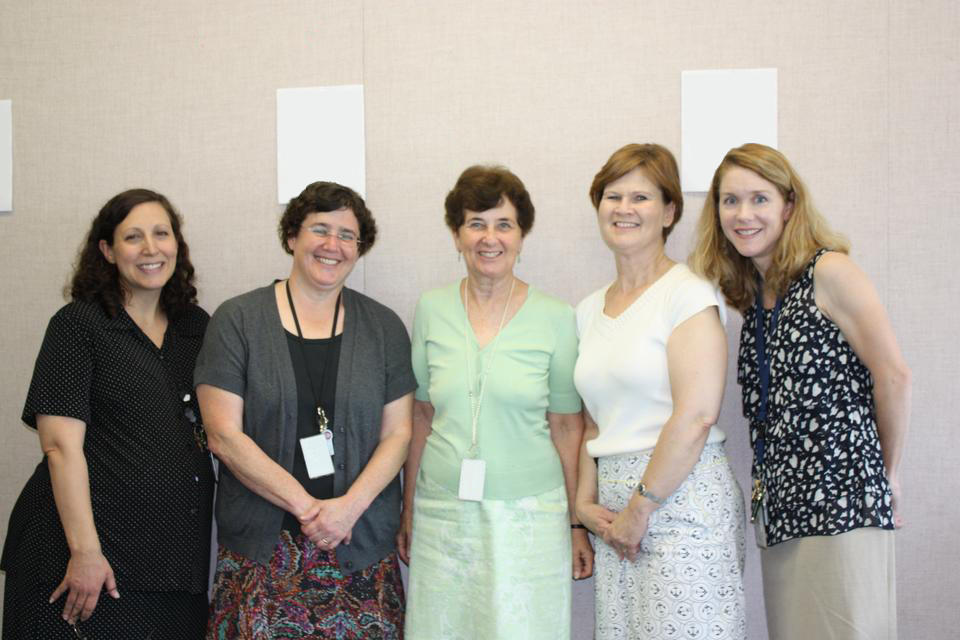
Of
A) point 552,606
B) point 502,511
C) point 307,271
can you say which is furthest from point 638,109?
point 552,606

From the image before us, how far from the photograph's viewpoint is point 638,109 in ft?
9.32

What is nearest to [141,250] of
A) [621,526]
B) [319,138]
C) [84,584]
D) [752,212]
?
[319,138]

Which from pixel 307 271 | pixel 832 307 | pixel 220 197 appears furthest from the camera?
pixel 220 197

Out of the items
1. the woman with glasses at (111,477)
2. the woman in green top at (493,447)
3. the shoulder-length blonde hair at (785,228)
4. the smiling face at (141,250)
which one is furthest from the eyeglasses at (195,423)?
the shoulder-length blonde hair at (785,228)

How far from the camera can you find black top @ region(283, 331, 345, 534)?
2242 millimetres

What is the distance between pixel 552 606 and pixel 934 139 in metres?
2.15

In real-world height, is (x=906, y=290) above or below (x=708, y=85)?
below

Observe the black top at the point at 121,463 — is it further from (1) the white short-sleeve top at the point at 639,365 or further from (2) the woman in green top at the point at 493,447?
(1) the white short-sleeve top at the point at 639,365

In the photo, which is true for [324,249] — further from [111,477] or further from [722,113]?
[722,113]

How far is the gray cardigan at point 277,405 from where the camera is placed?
7.26ft

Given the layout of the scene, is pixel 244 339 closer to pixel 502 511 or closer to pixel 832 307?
pixel 502 511

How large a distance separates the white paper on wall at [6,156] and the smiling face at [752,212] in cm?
287

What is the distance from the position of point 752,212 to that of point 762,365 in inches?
17.1

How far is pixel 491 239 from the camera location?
93.2 inches
